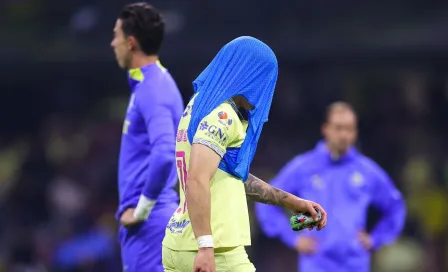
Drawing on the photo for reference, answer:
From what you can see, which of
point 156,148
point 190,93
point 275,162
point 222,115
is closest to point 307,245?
point 156,148

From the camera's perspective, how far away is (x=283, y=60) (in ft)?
42.9

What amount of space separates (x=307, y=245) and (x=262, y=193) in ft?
12.7

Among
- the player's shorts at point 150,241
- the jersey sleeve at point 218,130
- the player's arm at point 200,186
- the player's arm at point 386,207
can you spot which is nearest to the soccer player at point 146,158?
the player's shorts at point 150,241

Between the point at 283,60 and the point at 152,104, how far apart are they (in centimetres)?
690

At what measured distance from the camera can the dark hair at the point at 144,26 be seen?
6660 mm

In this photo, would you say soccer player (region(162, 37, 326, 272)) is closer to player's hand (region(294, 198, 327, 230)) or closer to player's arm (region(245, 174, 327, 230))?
player's arm (region(245, 174, 327, 230))

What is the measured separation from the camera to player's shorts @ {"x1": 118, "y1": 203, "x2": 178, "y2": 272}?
639 cm

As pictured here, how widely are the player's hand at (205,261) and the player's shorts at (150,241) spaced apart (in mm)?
1779

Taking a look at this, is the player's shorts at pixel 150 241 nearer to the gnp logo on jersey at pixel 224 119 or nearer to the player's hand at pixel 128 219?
the player's hand at pixel 128 219

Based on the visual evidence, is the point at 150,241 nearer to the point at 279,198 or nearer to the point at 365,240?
the point at 279,198

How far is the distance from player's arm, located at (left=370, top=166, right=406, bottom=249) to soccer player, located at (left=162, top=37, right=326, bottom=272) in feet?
14.2

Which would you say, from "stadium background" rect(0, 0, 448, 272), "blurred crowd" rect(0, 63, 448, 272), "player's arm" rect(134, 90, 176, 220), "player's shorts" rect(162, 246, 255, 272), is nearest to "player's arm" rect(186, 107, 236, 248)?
"player's shorts" rect(162, 246, 255, 272)

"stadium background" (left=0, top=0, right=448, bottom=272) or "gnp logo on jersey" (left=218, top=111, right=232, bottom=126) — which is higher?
"gnp logo on jersey" (left=218, top=111, right=232, bottom=126)

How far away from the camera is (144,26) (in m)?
6.66
